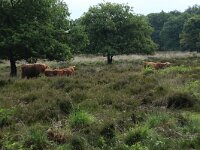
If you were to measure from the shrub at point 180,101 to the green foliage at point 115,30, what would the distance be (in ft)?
98.1

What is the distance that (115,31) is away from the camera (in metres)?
45.0

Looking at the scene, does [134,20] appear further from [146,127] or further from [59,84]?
[146,127]

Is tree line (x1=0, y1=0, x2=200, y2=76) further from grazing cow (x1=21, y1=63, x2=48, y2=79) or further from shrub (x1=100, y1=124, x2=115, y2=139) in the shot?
shrub (x1=100, y1=124, x2=115, y2=139)

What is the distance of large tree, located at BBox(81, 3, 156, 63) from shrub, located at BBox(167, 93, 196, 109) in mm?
29891

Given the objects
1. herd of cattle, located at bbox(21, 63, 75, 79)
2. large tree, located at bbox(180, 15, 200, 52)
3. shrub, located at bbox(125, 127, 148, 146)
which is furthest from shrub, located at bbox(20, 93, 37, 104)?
large tree, located at bbox(180, 15, 200, 52)

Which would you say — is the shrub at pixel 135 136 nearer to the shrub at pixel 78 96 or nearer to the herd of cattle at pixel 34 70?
the shrub at pixel 78 96

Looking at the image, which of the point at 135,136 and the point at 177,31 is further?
the point at 177,31

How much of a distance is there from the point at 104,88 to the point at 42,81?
376cm

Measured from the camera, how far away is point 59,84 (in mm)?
17125

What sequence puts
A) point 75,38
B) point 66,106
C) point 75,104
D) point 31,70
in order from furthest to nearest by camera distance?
point 75,38 < point 31,70 < point 75,104 < point 66,106

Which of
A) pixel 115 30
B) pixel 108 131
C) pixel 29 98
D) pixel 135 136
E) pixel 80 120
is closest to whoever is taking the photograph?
pixel 135 136

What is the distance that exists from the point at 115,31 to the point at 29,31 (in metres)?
21.2

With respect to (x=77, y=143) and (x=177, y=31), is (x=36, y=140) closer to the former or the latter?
(x=77, y=143)

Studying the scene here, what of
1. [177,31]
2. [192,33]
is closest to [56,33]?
[192,33]
